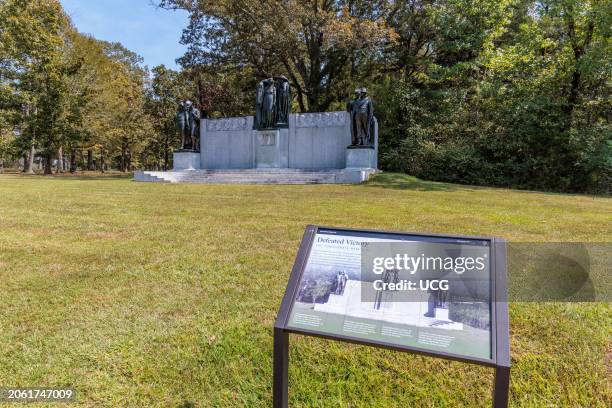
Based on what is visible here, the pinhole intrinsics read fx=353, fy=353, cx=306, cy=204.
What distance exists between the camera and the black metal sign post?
1.26 metres

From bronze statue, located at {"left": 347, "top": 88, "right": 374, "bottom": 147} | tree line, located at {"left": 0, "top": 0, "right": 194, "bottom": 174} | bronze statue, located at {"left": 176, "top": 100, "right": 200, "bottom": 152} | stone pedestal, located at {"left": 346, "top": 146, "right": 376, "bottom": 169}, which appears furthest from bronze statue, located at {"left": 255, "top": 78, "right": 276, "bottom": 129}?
tree line, located at {"left": 0, "top": 0, "right": 194, "bottom": 174}

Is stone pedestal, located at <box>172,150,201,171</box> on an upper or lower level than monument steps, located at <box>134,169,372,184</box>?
upper

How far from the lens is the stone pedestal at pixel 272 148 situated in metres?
17.6

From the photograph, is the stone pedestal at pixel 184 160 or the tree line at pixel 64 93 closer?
the stone pedestal at pixel 184 160

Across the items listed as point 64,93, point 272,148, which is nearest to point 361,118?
point 272,148

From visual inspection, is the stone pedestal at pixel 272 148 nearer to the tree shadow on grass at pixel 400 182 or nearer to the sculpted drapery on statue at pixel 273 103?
the sculpted drapery on statue at pixel 273 103

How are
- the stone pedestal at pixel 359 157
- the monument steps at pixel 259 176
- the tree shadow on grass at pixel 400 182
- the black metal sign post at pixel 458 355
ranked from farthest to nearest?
the stone pedestal at pixel 359 157 → the monument steps at pixel 259 176 → the tree shadow on grass at pixel 400 182 → the black metal sign post at pixel 458 355

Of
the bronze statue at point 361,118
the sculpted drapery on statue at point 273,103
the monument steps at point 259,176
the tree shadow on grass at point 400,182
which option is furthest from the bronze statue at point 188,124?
the tree shadow on grass at point 400,182

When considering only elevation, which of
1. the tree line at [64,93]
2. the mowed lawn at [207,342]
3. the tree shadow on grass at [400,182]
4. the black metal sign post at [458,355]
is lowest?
the mowed lawn at [207,342]

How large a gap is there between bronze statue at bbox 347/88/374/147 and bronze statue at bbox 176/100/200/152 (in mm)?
8759

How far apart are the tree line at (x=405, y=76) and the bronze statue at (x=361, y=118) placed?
3.29m

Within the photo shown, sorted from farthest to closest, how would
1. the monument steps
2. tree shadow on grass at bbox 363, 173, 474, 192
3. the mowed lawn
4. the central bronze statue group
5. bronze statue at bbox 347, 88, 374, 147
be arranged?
the central bronze statue group, bronze statue at bbox 347, 88, 374, 147, the monument steps, tree shadow on grass at bbox 363, 173, 474, 192, the mowed lawn

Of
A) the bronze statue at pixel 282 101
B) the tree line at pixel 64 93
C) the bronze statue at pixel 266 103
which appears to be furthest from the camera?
the tree line at pixel 64 93

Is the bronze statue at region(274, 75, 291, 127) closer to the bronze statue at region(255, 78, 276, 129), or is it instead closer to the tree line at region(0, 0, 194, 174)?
the bronze statue at region(255, 78, 276, 129)
